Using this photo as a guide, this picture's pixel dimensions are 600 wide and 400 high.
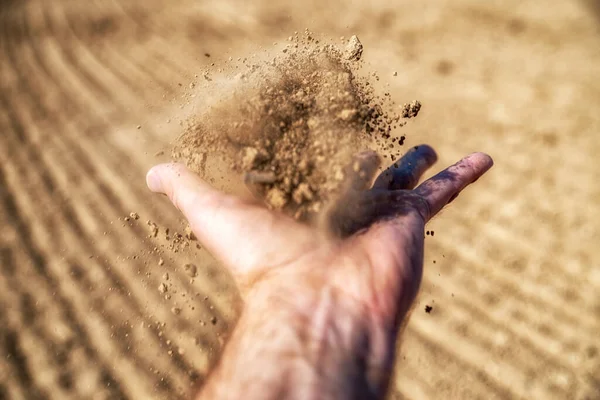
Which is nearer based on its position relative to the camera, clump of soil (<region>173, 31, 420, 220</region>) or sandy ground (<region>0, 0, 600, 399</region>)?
clump of soil (<region>173, 31, 420, 220</region>)

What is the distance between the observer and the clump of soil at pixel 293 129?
1265 mm

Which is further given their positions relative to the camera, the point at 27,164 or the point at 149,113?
the point at 149,113

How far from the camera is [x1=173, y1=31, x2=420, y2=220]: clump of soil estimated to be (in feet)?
4.15

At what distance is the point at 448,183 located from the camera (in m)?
1.70

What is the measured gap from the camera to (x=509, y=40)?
318cm

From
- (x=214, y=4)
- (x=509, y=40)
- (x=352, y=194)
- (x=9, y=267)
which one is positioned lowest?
(x=509, y=40)

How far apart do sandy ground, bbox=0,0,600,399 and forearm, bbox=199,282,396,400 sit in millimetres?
892

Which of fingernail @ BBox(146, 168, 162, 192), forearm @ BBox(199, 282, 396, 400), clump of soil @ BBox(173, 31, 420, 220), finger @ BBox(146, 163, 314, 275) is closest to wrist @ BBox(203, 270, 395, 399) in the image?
forearm @ BBox(199, 282, 396, 400)

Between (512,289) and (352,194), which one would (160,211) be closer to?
(352,194)

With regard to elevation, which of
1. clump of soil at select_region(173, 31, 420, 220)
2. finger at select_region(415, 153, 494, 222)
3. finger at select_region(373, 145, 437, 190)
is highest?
clump of soil at select_region(173, 31, 420, 220)

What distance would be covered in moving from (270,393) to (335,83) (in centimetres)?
106

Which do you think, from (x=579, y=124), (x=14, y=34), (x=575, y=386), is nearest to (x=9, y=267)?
(x=14, y=34)

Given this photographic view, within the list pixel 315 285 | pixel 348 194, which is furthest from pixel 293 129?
pixel 315 285

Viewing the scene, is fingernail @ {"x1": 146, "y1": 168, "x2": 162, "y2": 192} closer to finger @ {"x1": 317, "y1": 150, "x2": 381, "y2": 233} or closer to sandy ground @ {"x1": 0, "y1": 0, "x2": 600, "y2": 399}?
sandy ground @ {"x1": 0, "y1": 0, "x2": 600, "y2": 399}
